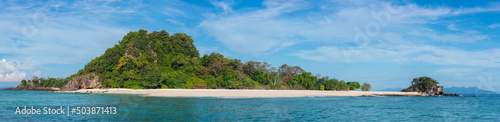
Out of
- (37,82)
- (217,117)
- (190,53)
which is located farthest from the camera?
(37,82)

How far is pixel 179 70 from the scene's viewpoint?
73062 mm

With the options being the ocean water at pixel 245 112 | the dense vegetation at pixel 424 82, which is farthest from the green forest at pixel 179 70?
the ocean water at pixel 245 112

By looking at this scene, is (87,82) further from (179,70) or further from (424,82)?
(424,82)

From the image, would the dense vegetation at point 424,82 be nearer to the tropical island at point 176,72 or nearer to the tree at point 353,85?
the tropical island at point 176,72

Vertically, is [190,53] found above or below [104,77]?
above

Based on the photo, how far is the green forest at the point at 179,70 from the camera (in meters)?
68.9

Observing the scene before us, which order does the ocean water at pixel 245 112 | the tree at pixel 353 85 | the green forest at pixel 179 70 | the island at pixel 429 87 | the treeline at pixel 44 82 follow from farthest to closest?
the treeline at pixel 44 82, the tree at pixel 353 85, the island at pixel 429 87, the green forest at pixel 179 70, the ocean water at pixel 245 112

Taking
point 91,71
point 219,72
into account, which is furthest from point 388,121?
point 91,71

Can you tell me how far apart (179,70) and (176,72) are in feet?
5.42

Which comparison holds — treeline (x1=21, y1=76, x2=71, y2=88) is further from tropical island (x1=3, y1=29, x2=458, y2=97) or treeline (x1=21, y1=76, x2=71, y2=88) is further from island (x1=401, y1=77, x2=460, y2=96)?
island (x1=401, y1=77, x2=460, y2=96)

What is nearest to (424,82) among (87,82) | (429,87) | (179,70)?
(429,87)

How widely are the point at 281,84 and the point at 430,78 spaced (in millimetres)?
37674

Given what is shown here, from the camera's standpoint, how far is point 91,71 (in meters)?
82.9

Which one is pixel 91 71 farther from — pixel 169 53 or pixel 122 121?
pixel 122 121
